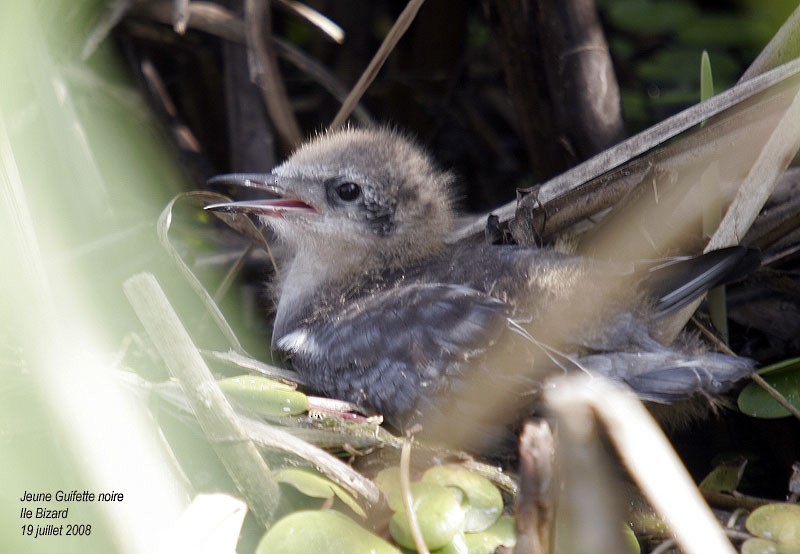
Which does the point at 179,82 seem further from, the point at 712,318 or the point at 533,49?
the point at 712,318

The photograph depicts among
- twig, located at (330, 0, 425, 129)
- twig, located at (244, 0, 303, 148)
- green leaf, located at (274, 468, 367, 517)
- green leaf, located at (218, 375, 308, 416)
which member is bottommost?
green leaf, located at (274, 468, 367, 517)

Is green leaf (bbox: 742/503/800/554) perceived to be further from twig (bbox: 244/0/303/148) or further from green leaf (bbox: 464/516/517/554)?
twig (bbox: 244/0/303/148)

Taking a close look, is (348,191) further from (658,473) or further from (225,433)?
(658,473)

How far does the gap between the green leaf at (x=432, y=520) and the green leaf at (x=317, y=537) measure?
0.05m

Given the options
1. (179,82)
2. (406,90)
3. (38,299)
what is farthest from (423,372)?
(179,82)

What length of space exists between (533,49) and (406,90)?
27.8 inches

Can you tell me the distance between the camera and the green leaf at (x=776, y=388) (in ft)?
5.74

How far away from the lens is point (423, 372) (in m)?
1.70

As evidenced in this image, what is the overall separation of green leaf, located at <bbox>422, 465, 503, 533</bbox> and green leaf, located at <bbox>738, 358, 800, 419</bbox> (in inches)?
22.5

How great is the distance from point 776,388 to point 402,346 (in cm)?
72

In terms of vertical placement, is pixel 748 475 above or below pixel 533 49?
below

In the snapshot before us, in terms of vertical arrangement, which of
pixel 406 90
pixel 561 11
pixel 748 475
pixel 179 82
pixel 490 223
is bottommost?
pixel 748 475

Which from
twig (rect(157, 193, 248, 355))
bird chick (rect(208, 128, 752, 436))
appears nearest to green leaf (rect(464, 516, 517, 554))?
bird chick (rect(208, 128, 752, 436))

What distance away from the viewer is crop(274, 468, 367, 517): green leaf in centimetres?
138
